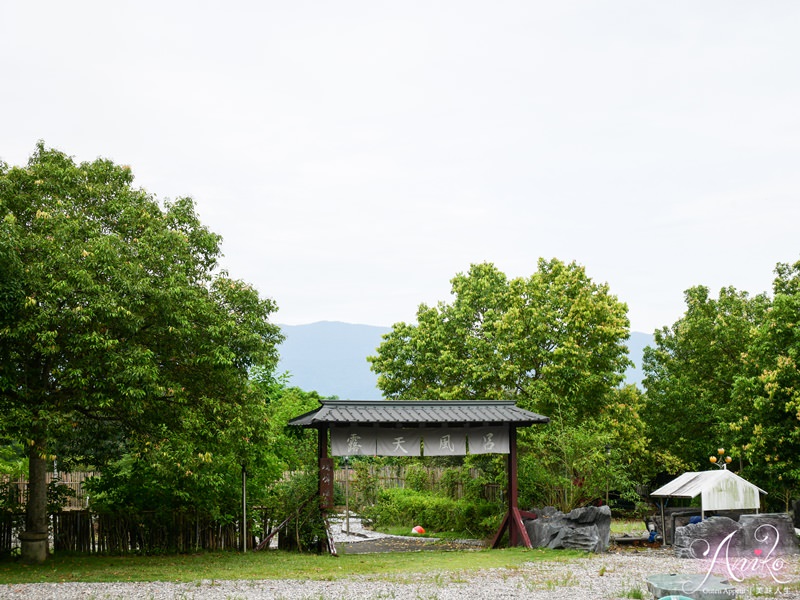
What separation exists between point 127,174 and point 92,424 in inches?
185

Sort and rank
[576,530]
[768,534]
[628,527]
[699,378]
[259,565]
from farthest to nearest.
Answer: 1. [699,378]
2. [628,527]
3. [576,530]
4. [768,534]
5. [259,565]

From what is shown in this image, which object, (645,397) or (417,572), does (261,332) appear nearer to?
(417,572)

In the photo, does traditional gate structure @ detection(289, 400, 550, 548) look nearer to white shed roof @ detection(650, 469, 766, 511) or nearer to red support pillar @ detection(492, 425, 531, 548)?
red support pillar @ detection(492, 425, 531, 548)

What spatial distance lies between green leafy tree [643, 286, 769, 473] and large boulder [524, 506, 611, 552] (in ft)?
31.7

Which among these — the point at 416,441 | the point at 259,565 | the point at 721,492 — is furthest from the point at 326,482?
the point at 721,492

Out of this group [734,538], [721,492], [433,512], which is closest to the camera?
[734,538]

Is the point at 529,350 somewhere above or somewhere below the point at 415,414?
above

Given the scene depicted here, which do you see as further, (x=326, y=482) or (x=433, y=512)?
(x=433, y=512)

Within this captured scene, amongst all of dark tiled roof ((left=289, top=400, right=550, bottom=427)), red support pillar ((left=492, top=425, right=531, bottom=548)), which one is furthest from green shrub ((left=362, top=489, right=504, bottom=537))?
dark tiled roof ((left=289, top=400, right=550, bottom=427))

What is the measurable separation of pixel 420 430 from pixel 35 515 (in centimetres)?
726

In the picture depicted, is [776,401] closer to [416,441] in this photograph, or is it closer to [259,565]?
[416,441]

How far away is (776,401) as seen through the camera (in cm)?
2006

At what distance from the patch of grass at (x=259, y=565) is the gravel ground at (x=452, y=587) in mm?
642

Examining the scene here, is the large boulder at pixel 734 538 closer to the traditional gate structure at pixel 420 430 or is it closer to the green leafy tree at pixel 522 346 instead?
the traditional gate structure at pixel 420 430
